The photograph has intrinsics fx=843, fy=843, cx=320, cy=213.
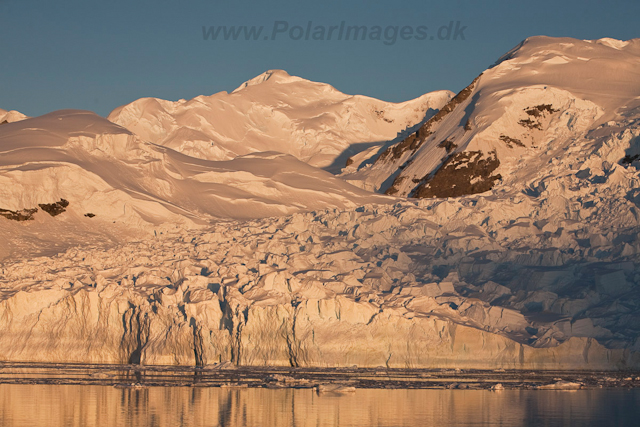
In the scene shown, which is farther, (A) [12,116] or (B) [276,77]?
(B) [276,77]

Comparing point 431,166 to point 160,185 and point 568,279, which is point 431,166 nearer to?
point 160,185

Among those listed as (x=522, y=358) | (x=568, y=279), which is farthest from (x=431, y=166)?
(x=522, y=358)

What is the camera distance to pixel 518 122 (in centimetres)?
6850

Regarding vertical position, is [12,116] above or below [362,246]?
above

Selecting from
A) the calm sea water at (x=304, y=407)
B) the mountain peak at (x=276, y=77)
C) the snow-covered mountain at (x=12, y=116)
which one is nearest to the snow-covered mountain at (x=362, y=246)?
the calm sea water at (x=304, y=407)

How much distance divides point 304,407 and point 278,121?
324ft

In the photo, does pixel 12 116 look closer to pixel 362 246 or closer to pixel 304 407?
pixel 362 246

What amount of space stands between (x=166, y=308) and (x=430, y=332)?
1067 centimetres

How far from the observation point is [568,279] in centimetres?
3966

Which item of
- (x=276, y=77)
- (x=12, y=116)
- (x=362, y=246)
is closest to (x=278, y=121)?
(x=276, y=77)

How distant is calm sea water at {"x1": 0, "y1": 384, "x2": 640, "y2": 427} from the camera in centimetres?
2089

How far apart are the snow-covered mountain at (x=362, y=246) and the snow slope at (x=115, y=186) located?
0.54 feet

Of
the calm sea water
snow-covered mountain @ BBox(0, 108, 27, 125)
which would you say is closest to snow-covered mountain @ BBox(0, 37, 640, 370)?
the calm sea water

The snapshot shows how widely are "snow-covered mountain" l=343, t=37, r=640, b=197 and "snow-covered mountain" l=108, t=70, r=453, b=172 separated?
25.5m
